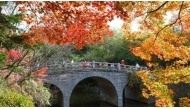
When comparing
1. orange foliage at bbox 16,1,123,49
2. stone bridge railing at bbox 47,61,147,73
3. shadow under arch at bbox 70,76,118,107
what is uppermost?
orange foliage at bbox 16,1,123,49

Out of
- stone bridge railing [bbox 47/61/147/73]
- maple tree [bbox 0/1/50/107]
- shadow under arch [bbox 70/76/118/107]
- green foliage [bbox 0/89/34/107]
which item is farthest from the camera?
shadow under arch [bbox 70/76/118/107]

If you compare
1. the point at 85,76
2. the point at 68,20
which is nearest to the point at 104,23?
the point at 68,20

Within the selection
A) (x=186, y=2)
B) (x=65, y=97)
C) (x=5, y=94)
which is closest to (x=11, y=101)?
(x=5, y=94)

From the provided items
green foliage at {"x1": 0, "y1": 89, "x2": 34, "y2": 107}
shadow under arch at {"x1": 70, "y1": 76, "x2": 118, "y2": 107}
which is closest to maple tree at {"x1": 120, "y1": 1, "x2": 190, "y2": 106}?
green foliage at {"x1": 0, "y1": 89, "x2": 34, "y2": 107}

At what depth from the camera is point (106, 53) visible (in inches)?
628

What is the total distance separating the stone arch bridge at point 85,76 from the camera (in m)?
10.7

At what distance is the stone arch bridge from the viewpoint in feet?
35.2

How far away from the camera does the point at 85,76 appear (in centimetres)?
1157

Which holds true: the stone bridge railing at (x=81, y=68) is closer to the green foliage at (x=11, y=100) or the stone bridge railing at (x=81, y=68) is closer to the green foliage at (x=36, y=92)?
the green foliage at (x=36, y=92)

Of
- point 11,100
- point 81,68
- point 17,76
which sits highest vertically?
point 81,68

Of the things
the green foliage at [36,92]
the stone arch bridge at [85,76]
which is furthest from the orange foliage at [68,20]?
the stone arch bridge at [85,76]

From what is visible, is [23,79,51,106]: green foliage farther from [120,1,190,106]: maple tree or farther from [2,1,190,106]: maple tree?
[120,1,190,106]: maple tree

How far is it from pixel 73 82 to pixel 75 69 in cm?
63

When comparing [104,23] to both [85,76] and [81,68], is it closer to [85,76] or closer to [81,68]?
[81,68]
